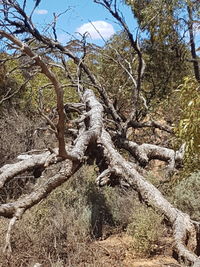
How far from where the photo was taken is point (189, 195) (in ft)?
25.5

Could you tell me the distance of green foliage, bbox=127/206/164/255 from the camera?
6.66 meters

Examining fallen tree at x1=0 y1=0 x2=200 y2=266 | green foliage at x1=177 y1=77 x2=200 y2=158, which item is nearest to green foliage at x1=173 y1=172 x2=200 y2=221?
fallen tree at x1=0 y1=0 x2=200 y2=266

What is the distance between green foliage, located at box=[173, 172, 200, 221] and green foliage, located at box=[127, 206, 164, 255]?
95 cm

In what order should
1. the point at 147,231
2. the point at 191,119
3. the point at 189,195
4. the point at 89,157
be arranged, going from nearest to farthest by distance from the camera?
1. the point at 191,119
2. the point at 147,231
3. the point at 189,195
4. the point at 89,157

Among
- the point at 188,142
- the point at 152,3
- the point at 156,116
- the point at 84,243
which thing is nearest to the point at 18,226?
the point at 84,243

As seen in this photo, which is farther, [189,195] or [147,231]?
[189,195]

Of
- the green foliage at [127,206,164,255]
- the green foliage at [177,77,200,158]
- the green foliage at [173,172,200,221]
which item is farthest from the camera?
the green foliage at [173,172,200,221]

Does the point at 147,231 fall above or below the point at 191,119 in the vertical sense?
below

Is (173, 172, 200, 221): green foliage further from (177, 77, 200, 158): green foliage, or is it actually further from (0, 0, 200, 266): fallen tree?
(177, 77, 200, 158): green foliage

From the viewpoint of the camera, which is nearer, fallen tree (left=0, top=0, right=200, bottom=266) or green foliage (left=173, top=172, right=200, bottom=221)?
fallen tree (left=0, top=0, right=200, bottom=266)

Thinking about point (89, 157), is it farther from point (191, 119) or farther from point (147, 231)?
point (191, 119)

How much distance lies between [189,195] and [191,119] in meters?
2.38

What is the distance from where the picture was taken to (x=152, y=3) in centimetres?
1449

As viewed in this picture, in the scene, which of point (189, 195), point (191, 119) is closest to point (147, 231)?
point (189, 195)
